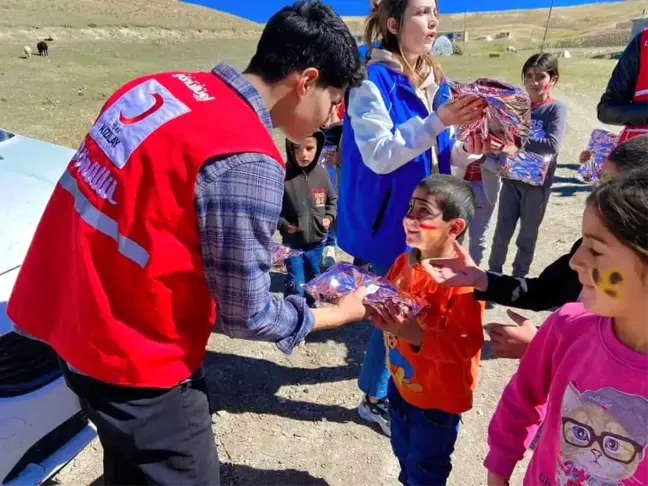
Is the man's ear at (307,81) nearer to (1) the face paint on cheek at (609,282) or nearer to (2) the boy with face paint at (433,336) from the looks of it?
(2) the boy with face paint at (433,336)

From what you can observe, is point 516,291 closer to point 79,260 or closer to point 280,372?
point 79,260

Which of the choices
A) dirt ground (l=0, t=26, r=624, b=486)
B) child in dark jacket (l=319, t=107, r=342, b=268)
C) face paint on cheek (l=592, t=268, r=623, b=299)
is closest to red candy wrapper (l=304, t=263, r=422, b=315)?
face paint on cheek (l=592, t=268, r=623, b=299)

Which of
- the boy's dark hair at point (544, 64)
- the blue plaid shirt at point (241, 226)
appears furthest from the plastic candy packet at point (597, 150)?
the blue plaid shirt at point (241, 226)

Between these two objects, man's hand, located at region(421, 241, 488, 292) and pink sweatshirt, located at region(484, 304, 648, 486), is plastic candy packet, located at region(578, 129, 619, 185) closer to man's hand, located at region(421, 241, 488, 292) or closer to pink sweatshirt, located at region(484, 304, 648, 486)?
man's hand, located at region(421, 241, 488, 292)

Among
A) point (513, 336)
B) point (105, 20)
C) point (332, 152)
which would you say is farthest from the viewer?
point (105, 20)

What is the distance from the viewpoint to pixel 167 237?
4.85ft

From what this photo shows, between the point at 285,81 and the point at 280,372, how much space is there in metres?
2.61

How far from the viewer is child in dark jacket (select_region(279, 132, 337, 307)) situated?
414 centimetres

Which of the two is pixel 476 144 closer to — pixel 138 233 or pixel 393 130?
pixel 393 130

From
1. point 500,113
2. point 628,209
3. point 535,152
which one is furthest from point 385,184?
point 535,152

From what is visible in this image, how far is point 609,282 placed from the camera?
1.28m

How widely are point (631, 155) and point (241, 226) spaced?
1.24m

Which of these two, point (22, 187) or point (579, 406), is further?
point (22, 187)

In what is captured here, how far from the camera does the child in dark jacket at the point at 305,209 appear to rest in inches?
163
